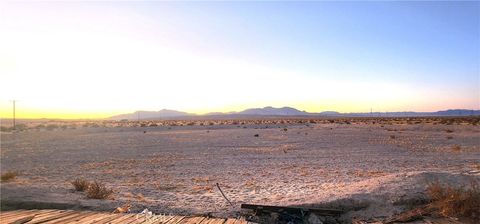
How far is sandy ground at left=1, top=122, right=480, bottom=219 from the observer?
11.8 metres

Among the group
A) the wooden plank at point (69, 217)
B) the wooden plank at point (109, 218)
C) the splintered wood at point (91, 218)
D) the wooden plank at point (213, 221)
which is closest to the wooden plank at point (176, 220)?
the splintered wood at point (91, 218)

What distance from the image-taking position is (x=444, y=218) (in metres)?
10.3

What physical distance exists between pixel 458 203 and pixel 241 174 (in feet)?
31.7

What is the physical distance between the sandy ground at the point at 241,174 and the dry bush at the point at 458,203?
0.88 metres

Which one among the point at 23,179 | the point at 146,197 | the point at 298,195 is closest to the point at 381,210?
the point at 298,195

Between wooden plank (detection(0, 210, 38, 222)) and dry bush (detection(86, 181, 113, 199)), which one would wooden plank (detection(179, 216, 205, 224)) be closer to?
wooden plank (detection(0, 210, 38, 222))

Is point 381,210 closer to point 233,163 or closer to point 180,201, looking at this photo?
point 180,201

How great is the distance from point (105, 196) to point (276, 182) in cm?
634

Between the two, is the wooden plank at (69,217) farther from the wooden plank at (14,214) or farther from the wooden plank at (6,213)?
the wooden plank at (6,213)

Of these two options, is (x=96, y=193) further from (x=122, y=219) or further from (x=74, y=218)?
(x=122, y=219)

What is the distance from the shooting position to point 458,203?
34.1ft

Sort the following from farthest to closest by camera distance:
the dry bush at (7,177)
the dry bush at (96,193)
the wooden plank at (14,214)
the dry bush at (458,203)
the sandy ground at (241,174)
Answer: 1. the dry bush at (7,177)
2. the dry bush at (96,193)
3. the sandy ground at (241,174)
4. the dry bush at (458,203)
5. the wooden plank at (14,214)

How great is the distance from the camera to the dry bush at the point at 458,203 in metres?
10.2

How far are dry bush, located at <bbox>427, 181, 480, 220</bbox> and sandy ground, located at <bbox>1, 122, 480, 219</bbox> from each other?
2.89ft
